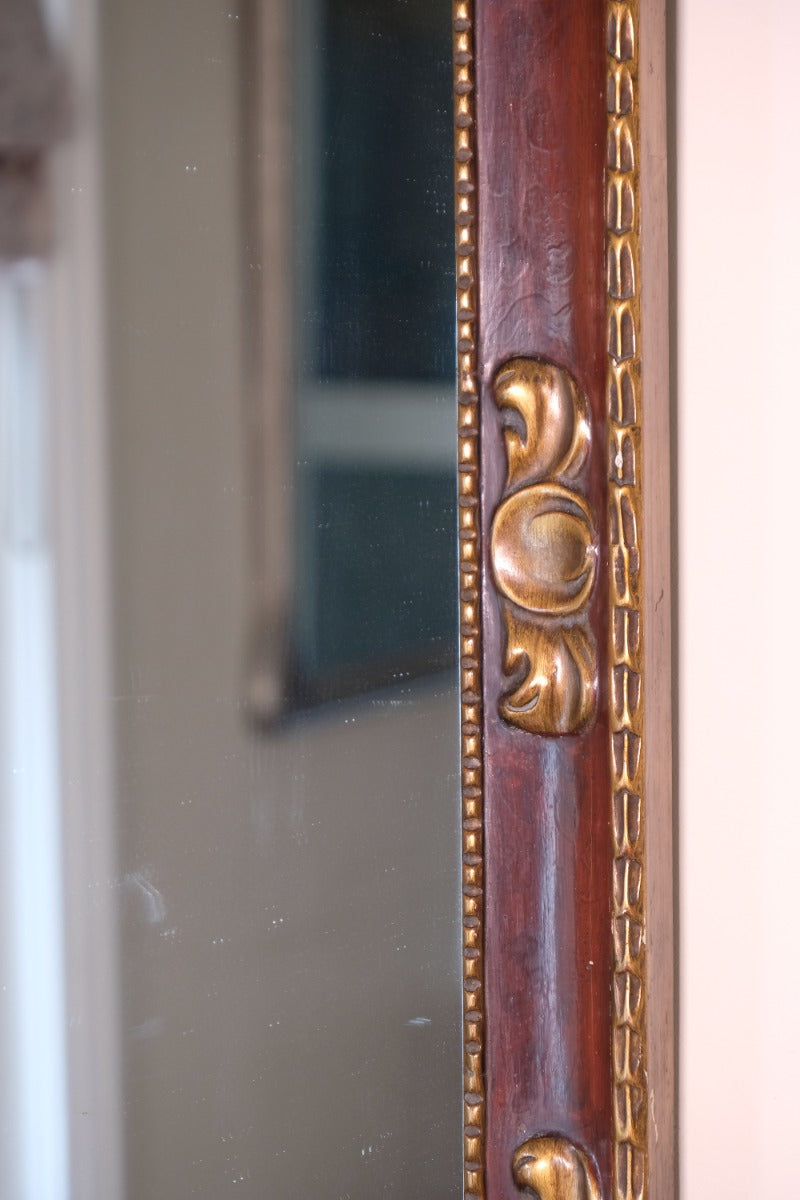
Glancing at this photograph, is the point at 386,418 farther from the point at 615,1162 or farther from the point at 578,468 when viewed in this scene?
the point at 615,1162

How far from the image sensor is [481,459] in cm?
38

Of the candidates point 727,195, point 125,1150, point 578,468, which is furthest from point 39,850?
point 727,195

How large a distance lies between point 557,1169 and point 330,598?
0.21m

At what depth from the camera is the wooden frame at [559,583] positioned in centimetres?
37

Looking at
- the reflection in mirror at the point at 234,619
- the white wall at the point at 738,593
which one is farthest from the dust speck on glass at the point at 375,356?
the white wall at the point at 738,593

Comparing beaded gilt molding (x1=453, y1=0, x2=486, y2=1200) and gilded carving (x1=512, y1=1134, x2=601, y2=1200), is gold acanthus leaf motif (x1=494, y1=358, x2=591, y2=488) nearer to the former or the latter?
beaded gilt molding (x1=453, y1=0, x2=486, y2=1200)

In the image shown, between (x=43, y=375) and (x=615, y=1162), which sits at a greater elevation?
(x=43, y=375)

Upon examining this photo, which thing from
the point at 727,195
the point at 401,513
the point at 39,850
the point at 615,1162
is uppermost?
the point at 727,195

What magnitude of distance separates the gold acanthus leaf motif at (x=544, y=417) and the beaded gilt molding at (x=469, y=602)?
0.04 ft

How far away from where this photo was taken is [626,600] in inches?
14.8

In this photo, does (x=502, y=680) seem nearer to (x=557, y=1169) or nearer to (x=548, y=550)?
(x=548, y=550)

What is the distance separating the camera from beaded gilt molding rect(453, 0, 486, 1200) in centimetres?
37

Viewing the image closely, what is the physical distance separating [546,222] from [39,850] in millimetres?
257

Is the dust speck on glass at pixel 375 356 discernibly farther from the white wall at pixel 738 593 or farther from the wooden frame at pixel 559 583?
the white wall at pixel 738 593
